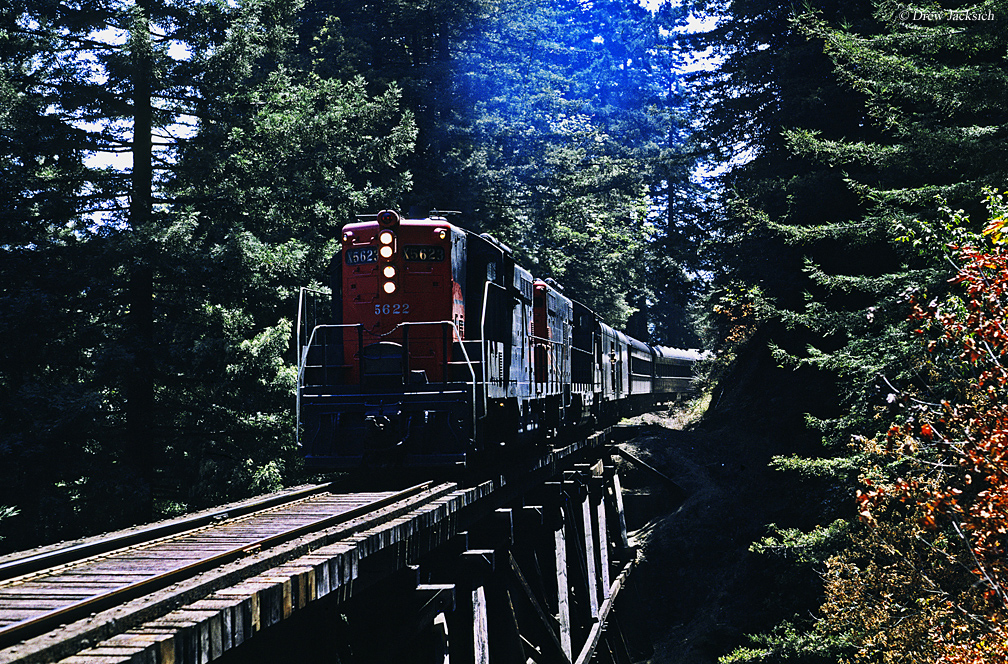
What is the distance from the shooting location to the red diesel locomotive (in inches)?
380

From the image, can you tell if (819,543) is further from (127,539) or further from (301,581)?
(127,539)

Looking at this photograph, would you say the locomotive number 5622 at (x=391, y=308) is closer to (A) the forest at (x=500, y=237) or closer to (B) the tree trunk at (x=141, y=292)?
(A) the forest at (x=500, y=237)

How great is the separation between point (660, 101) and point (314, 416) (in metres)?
40.2

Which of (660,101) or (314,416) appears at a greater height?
(660,101)

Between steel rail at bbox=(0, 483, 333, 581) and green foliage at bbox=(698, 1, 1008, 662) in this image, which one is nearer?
steel rail at bbox=(0, 483, 333, 581)

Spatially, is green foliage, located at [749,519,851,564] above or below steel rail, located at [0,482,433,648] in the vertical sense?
below

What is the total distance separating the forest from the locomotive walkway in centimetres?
400

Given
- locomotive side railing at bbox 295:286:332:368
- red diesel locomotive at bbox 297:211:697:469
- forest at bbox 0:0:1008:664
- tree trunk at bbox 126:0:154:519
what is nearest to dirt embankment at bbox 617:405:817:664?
forest at bbox 0:0:1008:664

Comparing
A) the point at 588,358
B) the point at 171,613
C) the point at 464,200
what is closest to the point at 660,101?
the point at 464,200

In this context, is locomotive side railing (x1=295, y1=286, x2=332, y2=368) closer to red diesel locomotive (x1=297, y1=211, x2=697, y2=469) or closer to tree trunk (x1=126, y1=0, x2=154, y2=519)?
red diesel locomotive (x1=297, y1=211, x2=697, y2=469)

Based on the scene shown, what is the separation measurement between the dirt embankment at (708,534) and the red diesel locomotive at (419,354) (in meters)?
6.81

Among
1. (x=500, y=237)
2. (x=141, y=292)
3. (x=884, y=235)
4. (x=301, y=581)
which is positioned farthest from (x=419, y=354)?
(x=500, y=237)

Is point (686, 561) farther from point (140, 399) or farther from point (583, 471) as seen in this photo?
point (140, 399)

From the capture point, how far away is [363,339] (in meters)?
11.0
